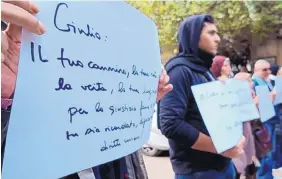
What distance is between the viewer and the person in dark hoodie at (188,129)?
1.86 m

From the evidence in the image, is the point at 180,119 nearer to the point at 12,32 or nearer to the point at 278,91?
the point at 12,32

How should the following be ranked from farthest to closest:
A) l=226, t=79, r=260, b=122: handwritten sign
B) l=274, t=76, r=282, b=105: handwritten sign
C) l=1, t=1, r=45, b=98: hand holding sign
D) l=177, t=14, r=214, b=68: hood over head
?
l=274, t=76, r=282, b=105: handwritten sign
l=226, t=79, r=260, b=122: handwritten sign
l=177, t=14, r=214, b=68: hood over head
l=1, t=1, r=45, b=98: hand holding sign

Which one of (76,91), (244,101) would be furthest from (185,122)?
(76,91)

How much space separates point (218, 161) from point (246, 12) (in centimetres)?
1066

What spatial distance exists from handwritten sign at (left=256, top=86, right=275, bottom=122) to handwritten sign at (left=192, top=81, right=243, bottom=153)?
65.3 inches

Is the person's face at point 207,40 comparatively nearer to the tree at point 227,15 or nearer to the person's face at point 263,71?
the person's face at point 263,71

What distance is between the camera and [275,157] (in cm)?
477

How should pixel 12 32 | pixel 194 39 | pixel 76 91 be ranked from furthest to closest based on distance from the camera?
pixel 194 39, pixel 76 91, pixel 12 32

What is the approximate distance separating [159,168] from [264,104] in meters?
2.88

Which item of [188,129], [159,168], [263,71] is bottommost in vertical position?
[159,168]

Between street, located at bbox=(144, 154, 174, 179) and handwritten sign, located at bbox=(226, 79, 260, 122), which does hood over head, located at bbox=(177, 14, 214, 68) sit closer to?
handwritten sign, located at bbox=(226, 79, 260, 122)

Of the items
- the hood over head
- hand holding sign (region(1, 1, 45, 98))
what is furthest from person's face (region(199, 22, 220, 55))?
hand holding sign (region(1, 1, 45, 98))

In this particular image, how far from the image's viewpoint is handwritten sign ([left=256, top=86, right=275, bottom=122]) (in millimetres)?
3604

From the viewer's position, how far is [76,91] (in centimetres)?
78
